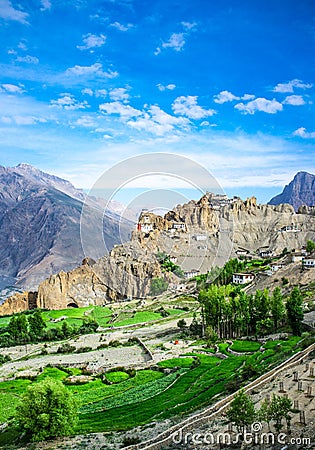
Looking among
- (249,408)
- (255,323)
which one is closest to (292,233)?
(255,323)

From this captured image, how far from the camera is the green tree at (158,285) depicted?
77.7 metres

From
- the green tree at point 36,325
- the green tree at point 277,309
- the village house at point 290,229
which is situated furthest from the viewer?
the village house at point 290,229

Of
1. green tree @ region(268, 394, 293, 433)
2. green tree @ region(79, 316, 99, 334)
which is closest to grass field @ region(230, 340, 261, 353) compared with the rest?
green tree @ region(268, 394, 293, 433)

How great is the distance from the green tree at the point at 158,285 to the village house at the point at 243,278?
1547 centimetres

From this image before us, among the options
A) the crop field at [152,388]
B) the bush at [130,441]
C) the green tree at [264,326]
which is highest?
the green tree at [264,326]

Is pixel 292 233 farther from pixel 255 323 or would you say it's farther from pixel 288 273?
pixel 255 323

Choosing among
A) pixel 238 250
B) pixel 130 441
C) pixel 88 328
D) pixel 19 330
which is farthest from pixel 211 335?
pixel 238 250

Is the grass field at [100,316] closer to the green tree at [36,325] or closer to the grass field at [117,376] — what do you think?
the green tree at [36,325]

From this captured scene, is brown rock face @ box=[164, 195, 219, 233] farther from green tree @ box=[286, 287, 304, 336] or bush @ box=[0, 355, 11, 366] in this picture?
green tree @ box=[286, 287, 304, 336]

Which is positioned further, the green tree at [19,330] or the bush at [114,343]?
the green tree at [19,330]

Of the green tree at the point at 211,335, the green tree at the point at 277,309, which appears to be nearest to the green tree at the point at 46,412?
the green tree at the point at 211,335

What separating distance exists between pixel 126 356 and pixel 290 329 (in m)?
14.6

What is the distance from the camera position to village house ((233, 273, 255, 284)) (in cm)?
6588

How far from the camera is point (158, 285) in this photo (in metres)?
77.9
